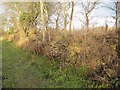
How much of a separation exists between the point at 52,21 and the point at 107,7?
22.1ft

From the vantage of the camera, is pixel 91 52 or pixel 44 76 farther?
pixel 91 52

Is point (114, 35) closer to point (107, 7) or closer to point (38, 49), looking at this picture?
point (38, 49)

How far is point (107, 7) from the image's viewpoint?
959 inches

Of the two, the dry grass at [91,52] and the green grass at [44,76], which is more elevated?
the dry grass at [91,52]

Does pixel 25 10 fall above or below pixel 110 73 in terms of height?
above

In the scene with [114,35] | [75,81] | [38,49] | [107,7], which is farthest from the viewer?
[107,7]

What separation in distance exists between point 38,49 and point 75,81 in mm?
8458

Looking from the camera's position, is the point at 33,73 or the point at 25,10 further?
the point at 25,10

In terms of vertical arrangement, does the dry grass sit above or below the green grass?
above

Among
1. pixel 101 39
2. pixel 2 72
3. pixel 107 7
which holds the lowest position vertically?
pixel 2 72

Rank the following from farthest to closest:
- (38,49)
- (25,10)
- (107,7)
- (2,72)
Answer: (25,10)
(107,7)
(38,49)
(2,72)

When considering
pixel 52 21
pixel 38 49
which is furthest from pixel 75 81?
pixel 52 21

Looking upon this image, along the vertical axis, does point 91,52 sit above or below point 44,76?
above

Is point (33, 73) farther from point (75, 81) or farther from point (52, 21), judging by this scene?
point (52, 21)
